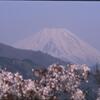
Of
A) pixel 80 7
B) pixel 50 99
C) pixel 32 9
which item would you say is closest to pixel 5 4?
pixel 32 9

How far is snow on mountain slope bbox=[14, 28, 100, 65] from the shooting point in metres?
4.37

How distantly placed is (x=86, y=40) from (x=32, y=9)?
0.74 metres

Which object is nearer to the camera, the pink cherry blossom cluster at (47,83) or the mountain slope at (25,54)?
the pink cherry blossom cluster at (47,83)

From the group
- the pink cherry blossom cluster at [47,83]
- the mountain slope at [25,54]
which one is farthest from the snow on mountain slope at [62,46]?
the pink cherry blossom cluster at [47,83]

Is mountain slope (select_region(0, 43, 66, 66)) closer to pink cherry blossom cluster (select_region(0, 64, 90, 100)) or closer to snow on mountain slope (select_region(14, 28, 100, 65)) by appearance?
snow on mountain slope (select_region(14, 28, 100, 65))

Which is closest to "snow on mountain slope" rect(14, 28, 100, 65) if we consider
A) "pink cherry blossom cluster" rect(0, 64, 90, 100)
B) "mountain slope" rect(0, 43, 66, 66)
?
"mountain slope" rect(0, 43, 66, 66)

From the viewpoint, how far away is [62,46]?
4.44 m

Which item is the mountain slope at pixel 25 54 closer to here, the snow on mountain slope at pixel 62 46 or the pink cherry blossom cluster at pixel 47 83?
the snow on mountain slope at pixel 62 46

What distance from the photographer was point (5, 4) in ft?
13.8

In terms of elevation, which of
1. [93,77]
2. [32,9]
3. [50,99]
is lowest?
[50,99]

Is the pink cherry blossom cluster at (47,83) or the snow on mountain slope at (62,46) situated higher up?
the snow on mountain slope at (62,46)

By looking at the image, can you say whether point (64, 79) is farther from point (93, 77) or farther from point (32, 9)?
point (32, 9)

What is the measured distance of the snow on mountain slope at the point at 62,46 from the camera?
172 inches

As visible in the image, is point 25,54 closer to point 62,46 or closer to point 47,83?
point 62,46
